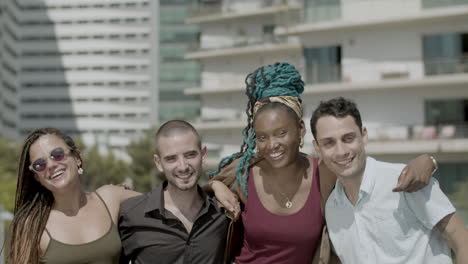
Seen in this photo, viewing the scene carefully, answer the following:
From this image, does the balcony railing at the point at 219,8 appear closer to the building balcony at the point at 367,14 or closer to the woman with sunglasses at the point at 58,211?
the building balcony at the point at 367,14

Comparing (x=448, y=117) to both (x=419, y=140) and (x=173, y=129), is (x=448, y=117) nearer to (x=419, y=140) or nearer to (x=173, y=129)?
(x=419, y=140)

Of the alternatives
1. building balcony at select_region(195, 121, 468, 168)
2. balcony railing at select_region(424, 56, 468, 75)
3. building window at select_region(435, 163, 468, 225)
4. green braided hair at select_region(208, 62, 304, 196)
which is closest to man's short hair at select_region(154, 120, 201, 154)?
green braided hair at select_region(208, 62, 304, 196)

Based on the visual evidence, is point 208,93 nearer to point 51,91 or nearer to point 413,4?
point 413,4

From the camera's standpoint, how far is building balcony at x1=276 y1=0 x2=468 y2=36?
32250 millimetres

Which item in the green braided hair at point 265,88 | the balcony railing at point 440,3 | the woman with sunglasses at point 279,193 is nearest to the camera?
the woman with sunglasses at point 279,193

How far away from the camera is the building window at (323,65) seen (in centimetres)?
3541

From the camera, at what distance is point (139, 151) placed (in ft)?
163

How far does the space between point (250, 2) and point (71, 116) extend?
2331 inches

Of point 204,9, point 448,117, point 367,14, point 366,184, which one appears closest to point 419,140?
point 448,117

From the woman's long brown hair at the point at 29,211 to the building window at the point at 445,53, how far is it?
98.7 ft

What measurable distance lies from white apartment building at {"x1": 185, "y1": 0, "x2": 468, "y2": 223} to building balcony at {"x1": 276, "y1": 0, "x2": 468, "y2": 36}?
0.05m

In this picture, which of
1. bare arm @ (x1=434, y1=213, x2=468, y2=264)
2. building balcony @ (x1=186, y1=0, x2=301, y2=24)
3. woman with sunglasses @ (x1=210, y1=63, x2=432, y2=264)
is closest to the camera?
bare arm @ (x1=434, y1=213, x2=468, y2=264)

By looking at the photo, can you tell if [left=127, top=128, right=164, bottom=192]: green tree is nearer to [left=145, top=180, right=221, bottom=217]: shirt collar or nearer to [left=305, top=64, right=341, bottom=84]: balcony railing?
[left=305, top=64, right=341, bottom=84]: balcony railing

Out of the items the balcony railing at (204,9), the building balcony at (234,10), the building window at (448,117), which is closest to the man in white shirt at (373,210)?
the building window at (448,117)
